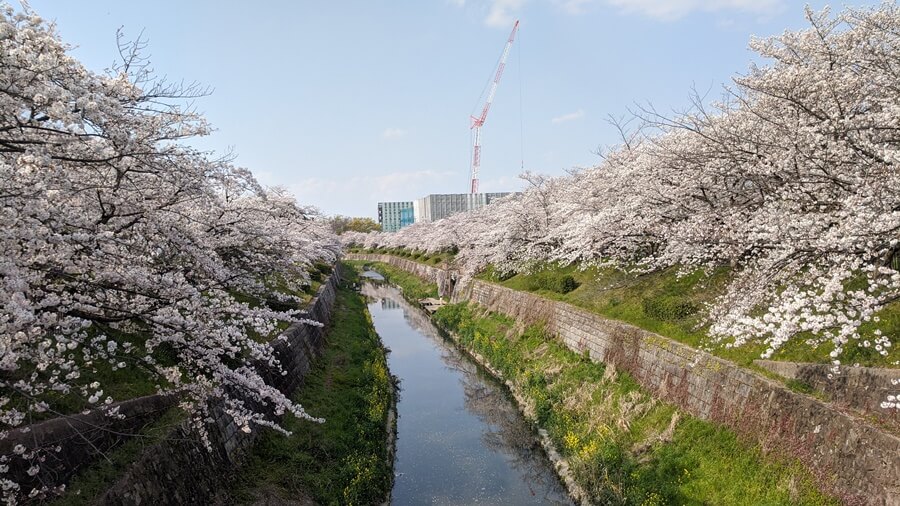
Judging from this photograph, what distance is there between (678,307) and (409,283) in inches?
1321

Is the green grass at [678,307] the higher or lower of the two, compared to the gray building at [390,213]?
lower

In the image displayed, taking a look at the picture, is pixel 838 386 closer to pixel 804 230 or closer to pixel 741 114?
pixel 804 230

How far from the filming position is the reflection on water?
11.3 meters

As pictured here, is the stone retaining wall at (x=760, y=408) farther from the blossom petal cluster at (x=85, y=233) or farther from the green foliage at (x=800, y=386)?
the blossom petal cluster at (x=85, y=233)

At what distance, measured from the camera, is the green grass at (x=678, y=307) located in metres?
8.52

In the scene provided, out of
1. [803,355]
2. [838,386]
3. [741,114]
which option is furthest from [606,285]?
[838,386]

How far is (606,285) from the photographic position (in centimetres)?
1812

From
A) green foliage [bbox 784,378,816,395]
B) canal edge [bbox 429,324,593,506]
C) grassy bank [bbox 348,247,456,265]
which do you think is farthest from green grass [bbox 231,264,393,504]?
grassy bank [bbox 348,247,456,265]

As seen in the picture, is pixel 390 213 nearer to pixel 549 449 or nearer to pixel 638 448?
pixel 549 449

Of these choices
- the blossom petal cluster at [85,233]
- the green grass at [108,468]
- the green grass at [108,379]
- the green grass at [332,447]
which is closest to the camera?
the blossom petal cluster at [85,233]

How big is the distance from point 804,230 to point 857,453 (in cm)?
307

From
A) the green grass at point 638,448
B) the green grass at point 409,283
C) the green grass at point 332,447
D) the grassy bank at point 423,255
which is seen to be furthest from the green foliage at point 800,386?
the grassy bank at point 423,255

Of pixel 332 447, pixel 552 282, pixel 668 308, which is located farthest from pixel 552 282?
pixel 332 447

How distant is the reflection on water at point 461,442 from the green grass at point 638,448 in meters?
0.82
